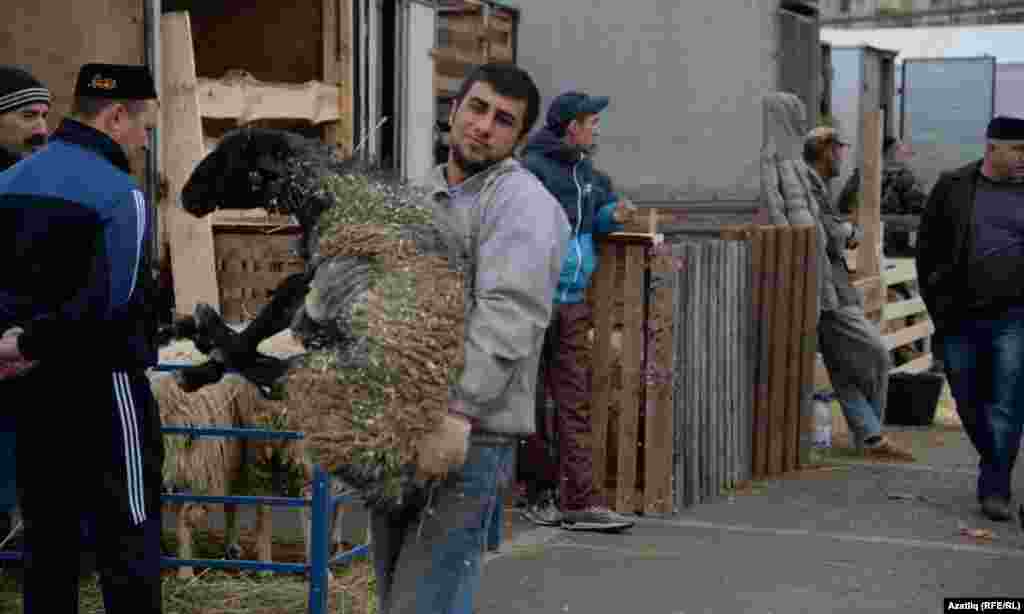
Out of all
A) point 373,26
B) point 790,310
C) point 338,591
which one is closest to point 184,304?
point 338,591

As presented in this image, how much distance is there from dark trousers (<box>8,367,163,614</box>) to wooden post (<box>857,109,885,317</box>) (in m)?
9.55

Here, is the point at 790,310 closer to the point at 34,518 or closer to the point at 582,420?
the point at 582,420

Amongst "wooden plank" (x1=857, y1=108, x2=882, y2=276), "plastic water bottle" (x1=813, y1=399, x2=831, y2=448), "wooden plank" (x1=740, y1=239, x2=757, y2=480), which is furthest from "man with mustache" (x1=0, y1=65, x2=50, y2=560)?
"wooden plank" (x1=857, y1=108, x2=882, y2=276)

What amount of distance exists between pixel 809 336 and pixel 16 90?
203 inches

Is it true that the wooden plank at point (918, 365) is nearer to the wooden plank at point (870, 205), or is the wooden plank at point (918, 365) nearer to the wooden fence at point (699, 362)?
the wooden plank at point (870, 205)

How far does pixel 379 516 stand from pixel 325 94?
18.2 feet

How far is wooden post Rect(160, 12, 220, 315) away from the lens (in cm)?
790

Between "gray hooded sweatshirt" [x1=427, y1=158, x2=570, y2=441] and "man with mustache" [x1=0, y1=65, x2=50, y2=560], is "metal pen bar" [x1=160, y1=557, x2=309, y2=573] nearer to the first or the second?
"man with mustache" [x1=0, y1=65, x2=50, y2=560]

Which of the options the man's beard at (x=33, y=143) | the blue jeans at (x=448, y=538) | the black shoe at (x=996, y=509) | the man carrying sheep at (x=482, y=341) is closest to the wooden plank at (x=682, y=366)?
the black shoe at (x=996, y=509)

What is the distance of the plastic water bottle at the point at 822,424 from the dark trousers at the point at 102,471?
6.59 metres

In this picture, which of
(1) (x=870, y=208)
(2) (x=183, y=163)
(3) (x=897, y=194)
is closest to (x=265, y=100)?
(2) (x=183, y=163)

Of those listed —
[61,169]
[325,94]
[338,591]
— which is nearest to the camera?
[61,169]

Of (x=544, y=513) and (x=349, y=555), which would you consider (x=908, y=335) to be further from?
(x=349, y=555)

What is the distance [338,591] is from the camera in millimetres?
6551
